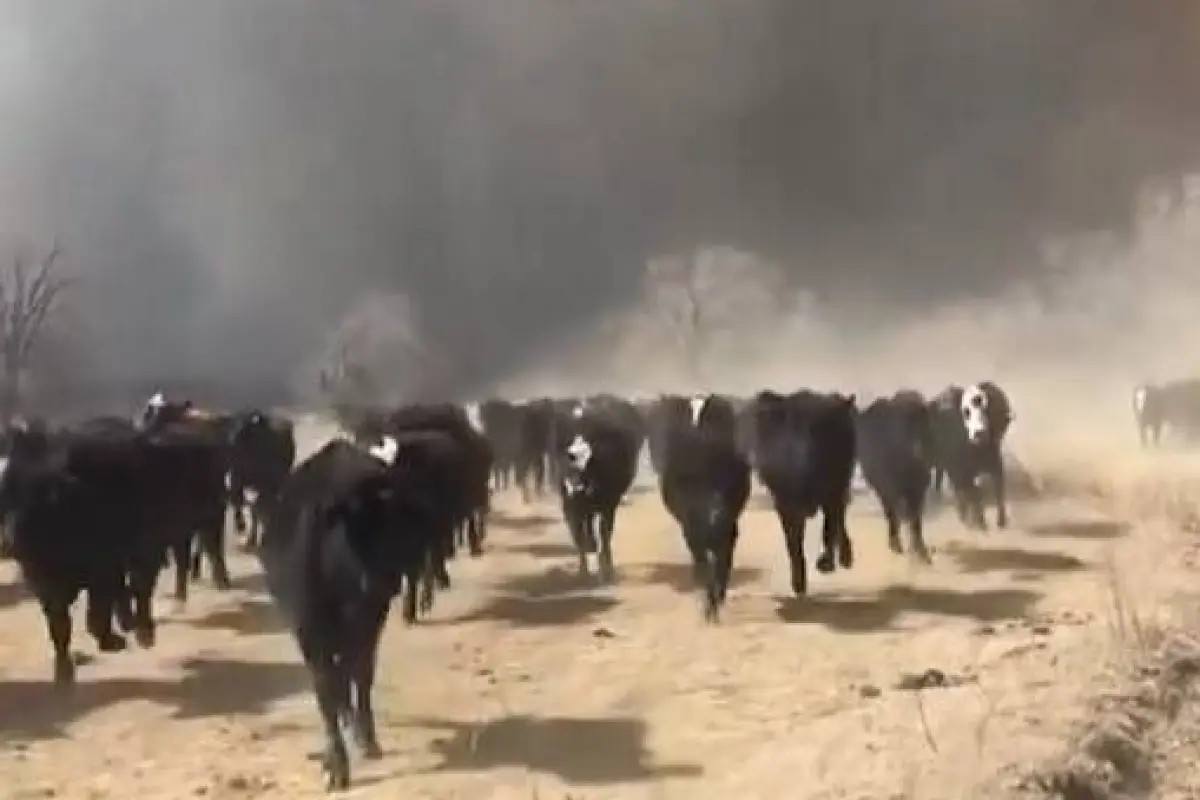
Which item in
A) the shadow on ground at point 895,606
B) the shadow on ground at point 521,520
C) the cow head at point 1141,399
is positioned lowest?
the shadow on ground at point 895,606

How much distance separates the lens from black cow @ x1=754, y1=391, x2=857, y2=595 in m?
10.3

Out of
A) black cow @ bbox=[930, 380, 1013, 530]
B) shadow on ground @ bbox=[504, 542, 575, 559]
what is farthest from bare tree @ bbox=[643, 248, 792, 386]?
shadow on ground @ bbox=[504, 542, 575, 559]

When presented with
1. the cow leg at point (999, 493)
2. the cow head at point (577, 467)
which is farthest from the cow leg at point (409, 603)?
the cow leg at point (999, 493)

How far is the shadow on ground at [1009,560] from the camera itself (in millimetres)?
10727

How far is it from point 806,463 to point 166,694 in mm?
4487

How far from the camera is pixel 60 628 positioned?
320 inches

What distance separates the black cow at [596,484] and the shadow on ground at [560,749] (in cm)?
461

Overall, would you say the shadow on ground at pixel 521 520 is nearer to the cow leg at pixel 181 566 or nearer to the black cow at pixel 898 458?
the black cow at pixel 898 458

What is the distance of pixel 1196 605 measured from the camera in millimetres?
8008

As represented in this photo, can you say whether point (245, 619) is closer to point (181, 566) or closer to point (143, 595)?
point (143, 595)

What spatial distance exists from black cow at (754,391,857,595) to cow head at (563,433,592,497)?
152 centimetres

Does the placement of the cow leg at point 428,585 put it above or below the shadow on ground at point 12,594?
below

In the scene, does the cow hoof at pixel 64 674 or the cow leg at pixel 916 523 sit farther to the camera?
the cow leg at pixel 916 523

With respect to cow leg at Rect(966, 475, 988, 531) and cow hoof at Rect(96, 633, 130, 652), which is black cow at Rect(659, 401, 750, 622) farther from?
cow leg at Rect(966, 475, 988, 531)
